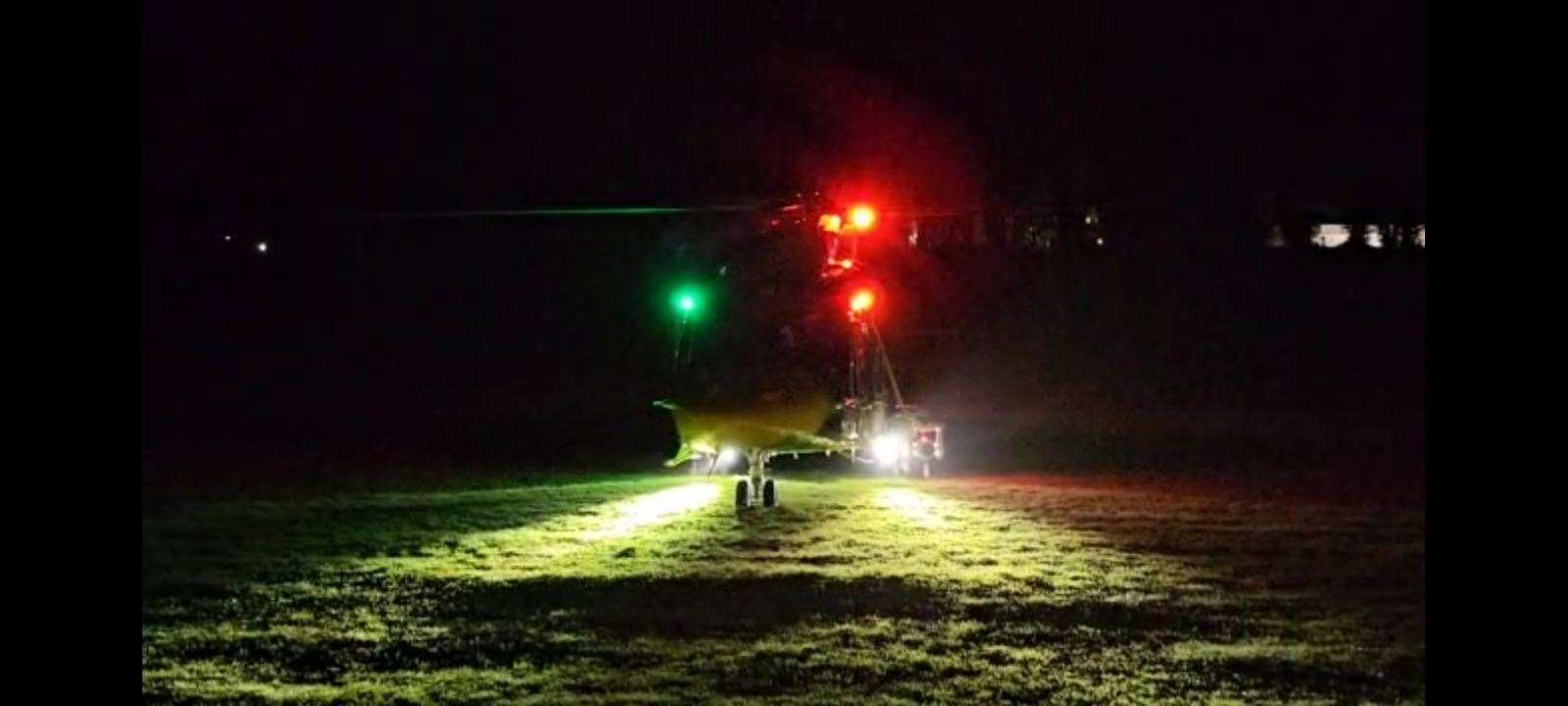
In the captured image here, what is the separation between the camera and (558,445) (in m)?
20.2

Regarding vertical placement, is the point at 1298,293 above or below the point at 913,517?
above

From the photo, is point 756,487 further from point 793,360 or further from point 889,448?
point 889,448

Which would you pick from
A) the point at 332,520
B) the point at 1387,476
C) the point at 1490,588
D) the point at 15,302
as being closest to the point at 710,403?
the point at 332,520

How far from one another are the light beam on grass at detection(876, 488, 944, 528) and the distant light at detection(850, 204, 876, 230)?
226 centimetres

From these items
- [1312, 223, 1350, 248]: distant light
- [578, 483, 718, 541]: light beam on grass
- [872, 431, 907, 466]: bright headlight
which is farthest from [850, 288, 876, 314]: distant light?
[1312, 223, 1350, 248]: distant light

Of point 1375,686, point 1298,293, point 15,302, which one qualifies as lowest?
point 1375,686

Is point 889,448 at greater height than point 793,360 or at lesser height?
lesser

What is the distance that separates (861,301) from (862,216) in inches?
30.7

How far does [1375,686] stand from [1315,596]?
223 cm

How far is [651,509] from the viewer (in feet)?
44.9

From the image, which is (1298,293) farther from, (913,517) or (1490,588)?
(1490,588)

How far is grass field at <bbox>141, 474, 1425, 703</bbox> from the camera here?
24.6 ft

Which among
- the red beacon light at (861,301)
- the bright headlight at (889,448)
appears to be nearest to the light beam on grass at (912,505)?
the bright headlight at (889,448)

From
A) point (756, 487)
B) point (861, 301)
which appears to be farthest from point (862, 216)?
point (756, 487)
